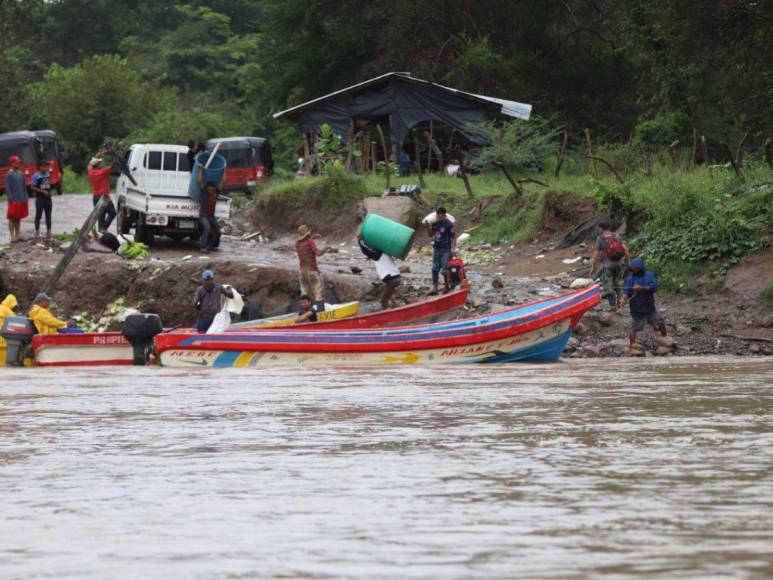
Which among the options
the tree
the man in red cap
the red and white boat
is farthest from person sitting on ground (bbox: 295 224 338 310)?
the tree

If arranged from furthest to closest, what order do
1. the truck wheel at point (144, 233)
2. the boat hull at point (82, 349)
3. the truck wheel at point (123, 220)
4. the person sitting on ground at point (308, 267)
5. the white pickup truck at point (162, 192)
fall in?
the truck wheel at point (123, 220), the truck wheel at point (144, 233), the white pickup truck at point (162, 192), the person sitting on ground at point (308, 267), the boat hull at point (82, 349)

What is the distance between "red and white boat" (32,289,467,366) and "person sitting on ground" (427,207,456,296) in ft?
5.01

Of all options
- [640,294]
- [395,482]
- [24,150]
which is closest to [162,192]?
[640,294]

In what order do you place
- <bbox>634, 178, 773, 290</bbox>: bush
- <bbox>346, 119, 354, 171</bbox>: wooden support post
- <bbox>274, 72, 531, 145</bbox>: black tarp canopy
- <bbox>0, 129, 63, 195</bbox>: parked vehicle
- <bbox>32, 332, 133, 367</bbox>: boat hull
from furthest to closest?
<bbox>0, 129, 63, 195</bbox>: parked vehicle < <bbox>274, 72, 531, 145</bbox>: black tarp canopy < <bbox>346, 119, 354, 171</bbox>: wooden support post < <bbox>634, 178, 773, 290</bbox>: bush < <bbox>32, 332, 133, 367</bbox>: boat hull

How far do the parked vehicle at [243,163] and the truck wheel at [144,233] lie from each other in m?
12.9

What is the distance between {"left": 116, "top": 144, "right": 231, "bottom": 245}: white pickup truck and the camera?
25953 millimetres

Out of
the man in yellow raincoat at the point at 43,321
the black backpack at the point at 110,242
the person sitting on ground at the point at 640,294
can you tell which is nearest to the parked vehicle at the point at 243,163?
the black backpack at the point at 110,242

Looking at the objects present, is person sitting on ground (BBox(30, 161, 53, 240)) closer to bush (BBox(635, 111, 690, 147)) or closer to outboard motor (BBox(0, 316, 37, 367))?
outboard motor (BBox(0, 316, 37, 367))

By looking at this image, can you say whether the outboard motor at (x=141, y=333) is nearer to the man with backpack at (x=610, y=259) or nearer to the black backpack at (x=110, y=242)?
the man with backpack at (x=610, y=259)

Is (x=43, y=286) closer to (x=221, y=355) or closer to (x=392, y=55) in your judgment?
(x=221, y=355)

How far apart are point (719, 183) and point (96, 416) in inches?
557

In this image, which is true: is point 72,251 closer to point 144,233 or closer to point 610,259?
point 144,233

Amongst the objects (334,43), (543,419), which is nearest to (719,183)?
(543,419)

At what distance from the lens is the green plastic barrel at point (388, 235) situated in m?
20.5
